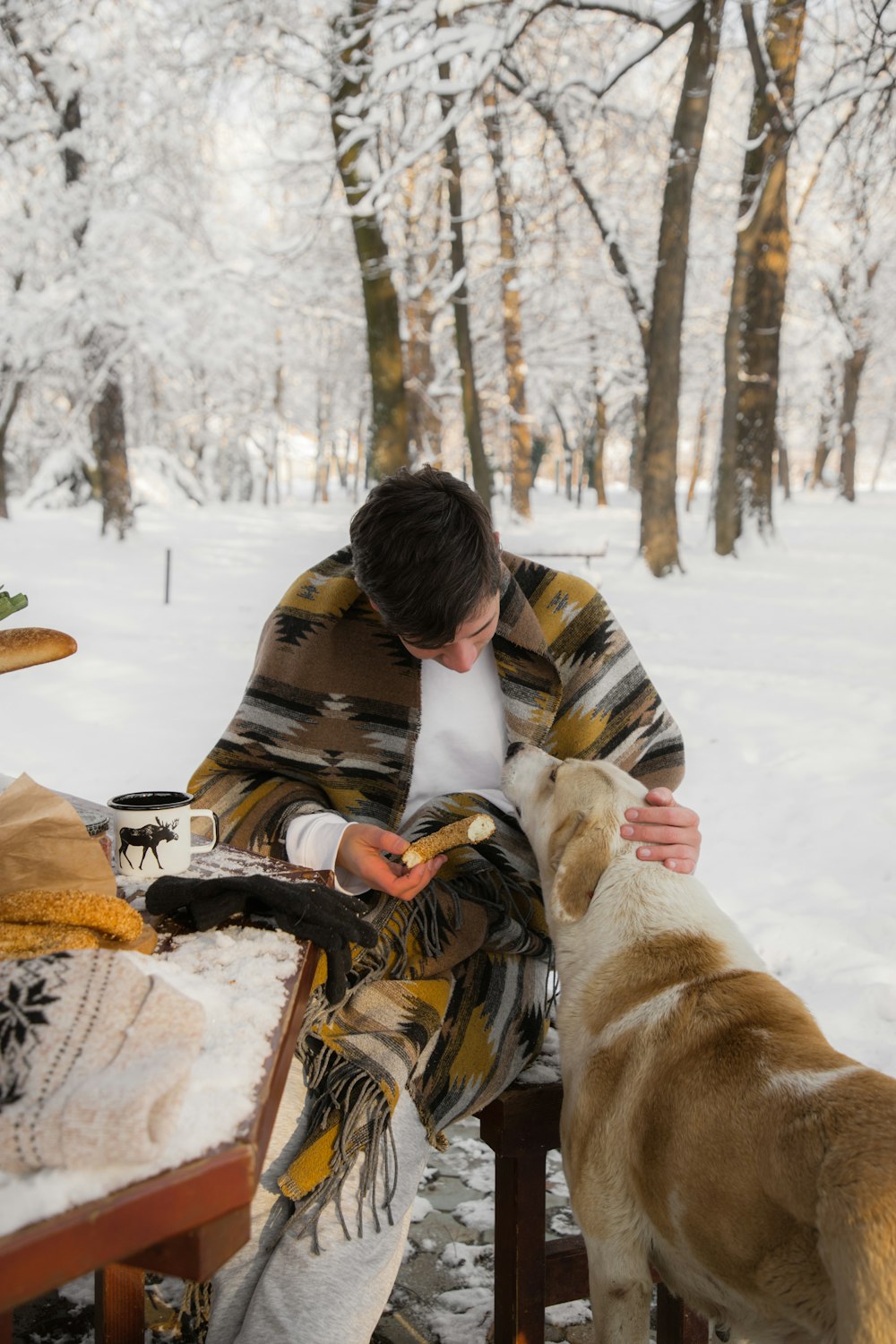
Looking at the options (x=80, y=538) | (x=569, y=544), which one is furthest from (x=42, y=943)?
(x=80, y=538)

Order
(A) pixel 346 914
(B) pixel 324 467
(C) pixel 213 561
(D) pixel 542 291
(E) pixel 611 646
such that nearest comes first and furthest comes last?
(A) pixel 346 914 < (E) pixel 611 646 < (C) pixel 213 561 < (D) pixel 542 291 < (B) pixel 324 467

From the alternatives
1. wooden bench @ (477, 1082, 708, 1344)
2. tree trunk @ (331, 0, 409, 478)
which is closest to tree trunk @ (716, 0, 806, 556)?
tree trunk @ (331, 0, 409, 478)

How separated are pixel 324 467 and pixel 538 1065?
151 feet

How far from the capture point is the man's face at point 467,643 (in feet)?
7.15

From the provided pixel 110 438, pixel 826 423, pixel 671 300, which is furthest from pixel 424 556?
pixel 826 423

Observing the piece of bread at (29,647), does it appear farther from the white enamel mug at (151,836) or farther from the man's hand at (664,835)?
the man's hand at (664,835)

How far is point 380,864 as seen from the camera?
219 cm

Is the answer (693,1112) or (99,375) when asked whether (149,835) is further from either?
(99,375)

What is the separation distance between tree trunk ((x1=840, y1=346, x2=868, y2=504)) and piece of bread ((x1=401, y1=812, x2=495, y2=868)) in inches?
1085

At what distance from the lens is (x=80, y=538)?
17.7 meters

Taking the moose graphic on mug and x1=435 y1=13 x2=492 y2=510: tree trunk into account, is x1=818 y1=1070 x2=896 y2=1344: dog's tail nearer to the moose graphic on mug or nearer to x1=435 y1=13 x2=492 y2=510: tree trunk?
the moose graphic on mug

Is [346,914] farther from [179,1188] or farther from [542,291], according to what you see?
[542,291]

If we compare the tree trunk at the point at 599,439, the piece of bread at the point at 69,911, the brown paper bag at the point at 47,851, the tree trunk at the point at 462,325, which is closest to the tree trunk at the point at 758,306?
the tree trunk at the point at 462,325

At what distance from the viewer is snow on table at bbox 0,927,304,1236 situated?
92 centimetres
